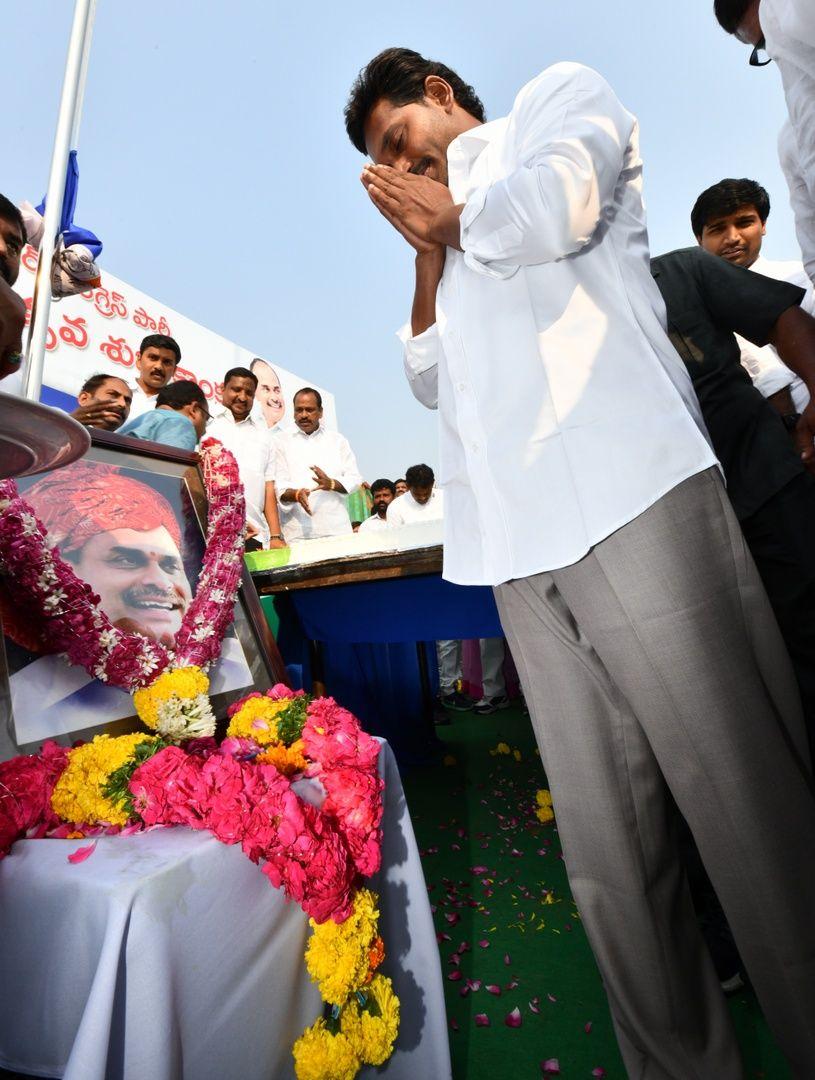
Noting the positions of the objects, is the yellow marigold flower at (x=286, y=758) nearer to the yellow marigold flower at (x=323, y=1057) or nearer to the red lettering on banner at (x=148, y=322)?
the yellow marigold flower at (x=323, y=1057)

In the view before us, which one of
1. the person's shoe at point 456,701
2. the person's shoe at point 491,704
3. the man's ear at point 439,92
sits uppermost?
the man's ear at point 439,92

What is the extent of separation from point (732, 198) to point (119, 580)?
2.49 metres

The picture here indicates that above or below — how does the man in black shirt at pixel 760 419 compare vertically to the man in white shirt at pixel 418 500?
below

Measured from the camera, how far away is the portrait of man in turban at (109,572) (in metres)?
1.32

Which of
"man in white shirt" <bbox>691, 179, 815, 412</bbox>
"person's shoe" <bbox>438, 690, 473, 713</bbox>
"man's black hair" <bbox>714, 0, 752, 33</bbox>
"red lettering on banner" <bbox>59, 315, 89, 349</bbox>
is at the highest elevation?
"red lettering on banner" <bbox>59, 315, 89, 349</bbox>

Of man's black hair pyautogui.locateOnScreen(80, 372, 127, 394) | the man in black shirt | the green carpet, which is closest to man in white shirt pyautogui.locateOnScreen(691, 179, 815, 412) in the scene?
the man in black shirt

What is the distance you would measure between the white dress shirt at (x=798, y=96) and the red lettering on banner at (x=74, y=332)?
228 inches

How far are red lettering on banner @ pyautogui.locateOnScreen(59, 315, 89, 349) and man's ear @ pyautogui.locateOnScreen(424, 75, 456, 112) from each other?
206 inches

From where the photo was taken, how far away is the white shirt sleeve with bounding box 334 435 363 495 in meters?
6.15

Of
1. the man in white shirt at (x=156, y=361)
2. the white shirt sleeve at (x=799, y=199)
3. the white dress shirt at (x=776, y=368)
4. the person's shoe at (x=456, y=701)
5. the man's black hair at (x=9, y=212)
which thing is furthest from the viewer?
the person's shoe at (x=456, y=701)

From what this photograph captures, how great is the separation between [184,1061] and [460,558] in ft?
3.04

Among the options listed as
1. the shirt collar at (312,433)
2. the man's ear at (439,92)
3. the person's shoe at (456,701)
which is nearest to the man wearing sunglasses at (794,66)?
the man's ear at (439,92)

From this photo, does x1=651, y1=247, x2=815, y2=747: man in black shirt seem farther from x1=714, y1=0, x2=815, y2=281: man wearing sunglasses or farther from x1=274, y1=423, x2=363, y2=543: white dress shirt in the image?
x1=274, y1=423, x2=363, y2=543: white dress shirt

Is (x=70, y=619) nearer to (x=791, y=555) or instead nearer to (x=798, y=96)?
(x=791, y=555)
